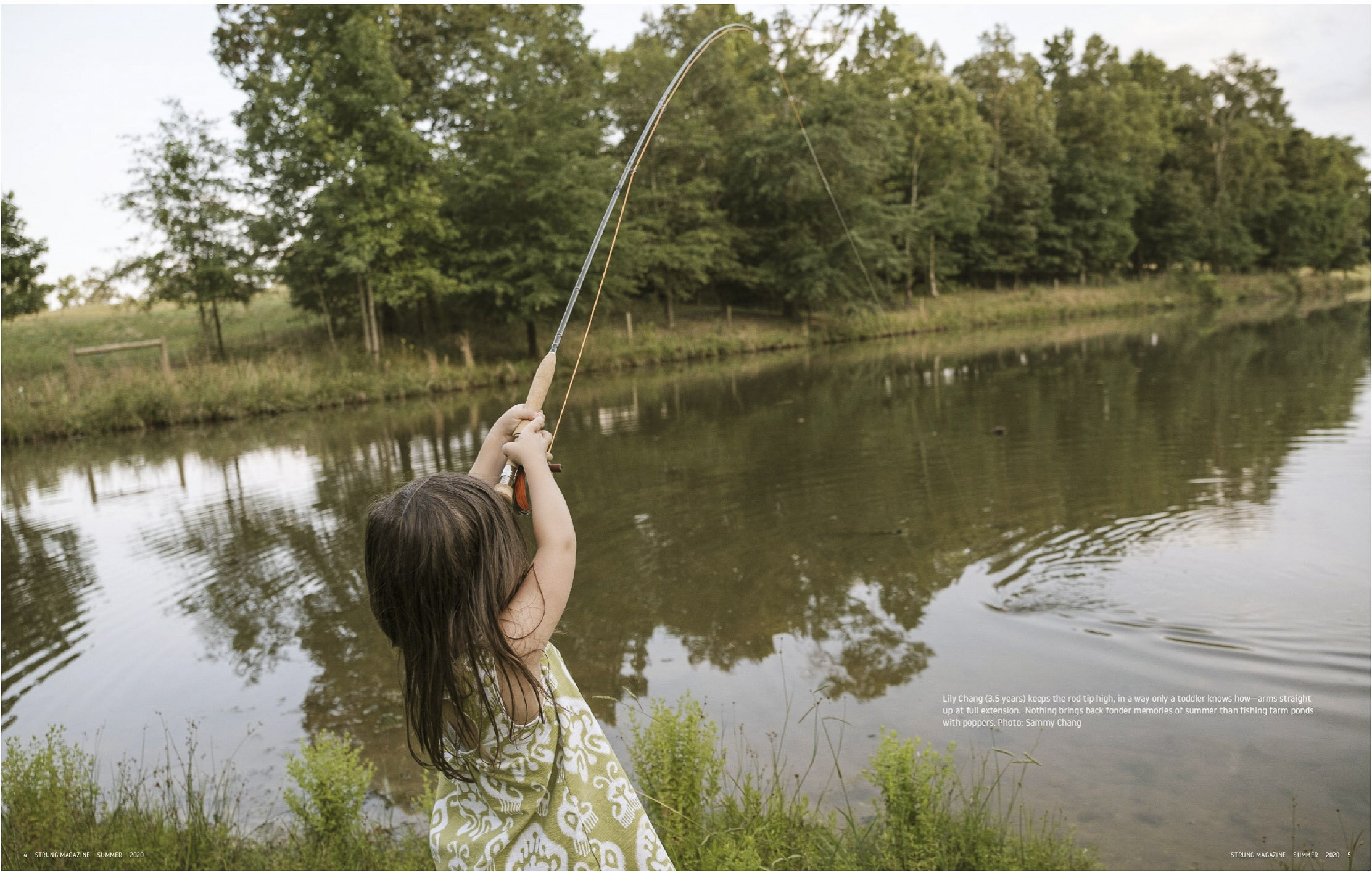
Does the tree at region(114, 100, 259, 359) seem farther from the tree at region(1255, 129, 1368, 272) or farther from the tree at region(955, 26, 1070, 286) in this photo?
the tree at region(1255, 129, 1368, 272)

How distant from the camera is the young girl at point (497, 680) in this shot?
69.6 inches

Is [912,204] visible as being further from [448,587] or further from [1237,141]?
[448,587]

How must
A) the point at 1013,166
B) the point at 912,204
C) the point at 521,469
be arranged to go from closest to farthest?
the point at 521,469 → the point at 912,204 → the point at 1013,166

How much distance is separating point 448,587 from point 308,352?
25087 mm

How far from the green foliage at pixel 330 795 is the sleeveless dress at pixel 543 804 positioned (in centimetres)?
198

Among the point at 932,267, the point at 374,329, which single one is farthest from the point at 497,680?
the point at 932,267

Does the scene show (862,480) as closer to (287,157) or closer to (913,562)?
(913,562)

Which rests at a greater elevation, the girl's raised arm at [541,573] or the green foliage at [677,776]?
the girl's raised arm at [541,573]

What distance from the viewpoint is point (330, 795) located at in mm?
3615

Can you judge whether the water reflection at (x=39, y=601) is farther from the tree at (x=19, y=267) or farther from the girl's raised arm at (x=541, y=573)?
the tree at (x=19, y=267)

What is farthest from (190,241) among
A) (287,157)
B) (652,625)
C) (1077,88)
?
(1077,88)

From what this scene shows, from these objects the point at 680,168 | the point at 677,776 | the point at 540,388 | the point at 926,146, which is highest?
the point at 926,146

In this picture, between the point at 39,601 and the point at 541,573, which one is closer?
the point at 541,573

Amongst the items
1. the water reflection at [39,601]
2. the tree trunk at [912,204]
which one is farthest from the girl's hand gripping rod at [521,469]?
the tree trunk at [912,204]
